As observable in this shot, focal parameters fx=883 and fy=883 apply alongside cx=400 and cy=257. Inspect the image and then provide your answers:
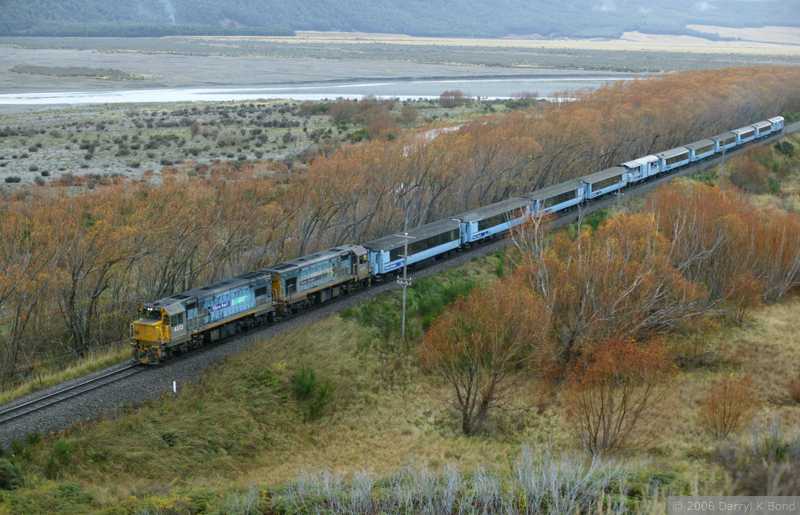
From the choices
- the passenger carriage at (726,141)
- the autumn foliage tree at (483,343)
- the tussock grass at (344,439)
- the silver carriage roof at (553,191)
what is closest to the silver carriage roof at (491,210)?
the silver carriage roof at (553,191)

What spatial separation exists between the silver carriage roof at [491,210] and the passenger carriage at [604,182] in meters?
9.64

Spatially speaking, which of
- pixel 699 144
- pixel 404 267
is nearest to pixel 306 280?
pixel 404 267

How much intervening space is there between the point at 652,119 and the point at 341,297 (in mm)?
53797

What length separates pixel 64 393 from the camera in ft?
117

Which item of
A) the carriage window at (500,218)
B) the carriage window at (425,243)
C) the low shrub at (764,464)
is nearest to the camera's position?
the low shrub at (764,464)

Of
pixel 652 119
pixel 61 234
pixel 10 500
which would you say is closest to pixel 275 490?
pixel 10 500

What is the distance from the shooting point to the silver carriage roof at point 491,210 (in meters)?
59.9

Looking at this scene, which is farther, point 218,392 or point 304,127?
point 304,127

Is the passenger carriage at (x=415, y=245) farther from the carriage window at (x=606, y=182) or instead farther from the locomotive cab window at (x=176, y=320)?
the carriage window at (x=606, y=182)

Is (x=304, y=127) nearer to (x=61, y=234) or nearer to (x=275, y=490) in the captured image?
(x=61, y=234)

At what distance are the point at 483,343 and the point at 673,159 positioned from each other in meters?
53.3

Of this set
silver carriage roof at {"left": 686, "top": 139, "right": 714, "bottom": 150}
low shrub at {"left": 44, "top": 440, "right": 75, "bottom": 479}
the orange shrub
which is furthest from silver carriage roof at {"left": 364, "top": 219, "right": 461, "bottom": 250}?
silver carriage roof at {"left": 686, "top": 139, "right": 714, "bottom": 150}

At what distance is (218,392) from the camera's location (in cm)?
3778

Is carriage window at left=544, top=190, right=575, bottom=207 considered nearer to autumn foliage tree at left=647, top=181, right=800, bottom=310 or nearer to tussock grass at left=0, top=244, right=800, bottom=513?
autumn foliage tree at left=647, top=181, right=800, bottom=310
